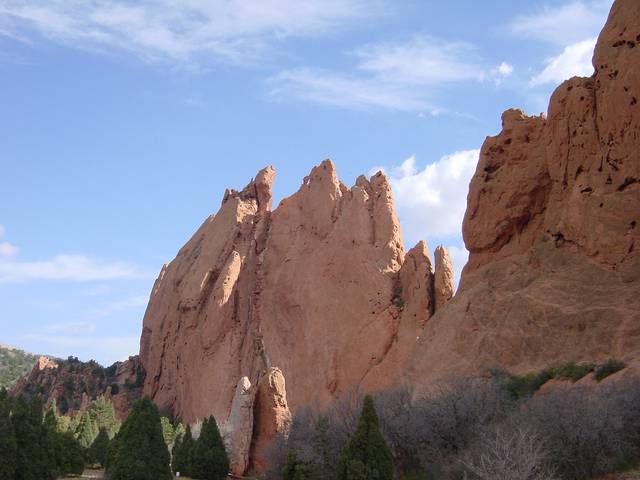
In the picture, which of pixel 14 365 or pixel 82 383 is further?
pixel 14 365

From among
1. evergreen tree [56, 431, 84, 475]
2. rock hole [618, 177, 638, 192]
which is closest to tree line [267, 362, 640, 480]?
rock hole [618, 177, 638, 192]

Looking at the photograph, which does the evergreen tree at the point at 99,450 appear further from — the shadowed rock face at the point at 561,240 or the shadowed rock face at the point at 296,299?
the shadowed rock face at the point at 561,240

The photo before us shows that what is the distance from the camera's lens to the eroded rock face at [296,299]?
54.0 m

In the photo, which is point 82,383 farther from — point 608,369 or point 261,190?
point 608,369

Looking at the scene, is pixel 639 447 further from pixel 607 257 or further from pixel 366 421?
pixel 607 257

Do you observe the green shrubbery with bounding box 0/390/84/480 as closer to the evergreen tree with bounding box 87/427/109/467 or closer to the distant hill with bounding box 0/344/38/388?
the evergreen tree with bounding box 87/427/109/467

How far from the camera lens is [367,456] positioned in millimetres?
25578

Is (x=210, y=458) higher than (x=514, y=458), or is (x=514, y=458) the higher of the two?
(x=210, y=458)

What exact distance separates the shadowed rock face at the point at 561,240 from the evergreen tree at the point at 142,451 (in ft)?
34.1

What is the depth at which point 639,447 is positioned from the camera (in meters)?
22.2

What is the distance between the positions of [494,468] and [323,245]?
4057cm

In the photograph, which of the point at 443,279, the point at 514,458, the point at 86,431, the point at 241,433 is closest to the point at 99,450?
the point at 86,431

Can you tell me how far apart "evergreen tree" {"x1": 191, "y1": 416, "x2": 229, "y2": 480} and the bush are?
18797 millimetres

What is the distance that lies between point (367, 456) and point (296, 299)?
1362 inches
